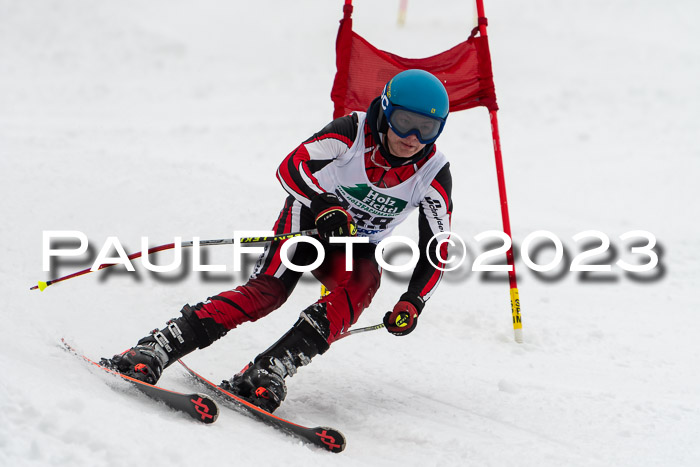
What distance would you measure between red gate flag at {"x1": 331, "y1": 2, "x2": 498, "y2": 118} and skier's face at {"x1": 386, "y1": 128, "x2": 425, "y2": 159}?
2.29 metres

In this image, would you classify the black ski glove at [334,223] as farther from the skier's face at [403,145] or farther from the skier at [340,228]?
the skier's face at [403,145]

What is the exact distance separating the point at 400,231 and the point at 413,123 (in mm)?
3576

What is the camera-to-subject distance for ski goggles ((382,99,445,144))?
357 centimetres

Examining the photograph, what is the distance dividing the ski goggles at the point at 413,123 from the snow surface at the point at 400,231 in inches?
61.4

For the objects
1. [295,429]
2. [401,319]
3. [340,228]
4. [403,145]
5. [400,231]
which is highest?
[403,145]

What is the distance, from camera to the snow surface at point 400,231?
3152 mm

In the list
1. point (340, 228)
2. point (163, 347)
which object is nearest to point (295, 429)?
point (163, 347)

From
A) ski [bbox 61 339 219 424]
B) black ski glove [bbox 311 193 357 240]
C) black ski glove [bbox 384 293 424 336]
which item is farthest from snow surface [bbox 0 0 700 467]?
black ski glove [bbox 311 193 357 240]

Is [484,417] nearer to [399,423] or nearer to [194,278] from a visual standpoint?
[399,423]

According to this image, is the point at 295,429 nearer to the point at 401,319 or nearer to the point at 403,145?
the point at 401,319

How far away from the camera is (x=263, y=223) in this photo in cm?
667

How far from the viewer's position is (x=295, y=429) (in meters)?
3.02

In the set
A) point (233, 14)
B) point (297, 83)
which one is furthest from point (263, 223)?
point (233, 14)

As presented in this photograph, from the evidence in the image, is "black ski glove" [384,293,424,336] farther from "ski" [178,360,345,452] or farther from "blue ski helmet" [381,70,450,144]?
"blue ski helmet" [381,70,450,144]
